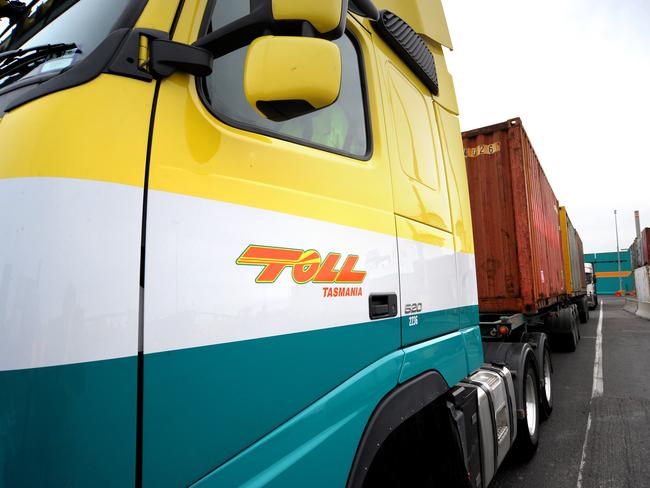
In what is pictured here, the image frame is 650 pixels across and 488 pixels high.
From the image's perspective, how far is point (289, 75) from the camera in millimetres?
1113

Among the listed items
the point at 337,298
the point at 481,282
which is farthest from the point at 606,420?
the point at 337,298

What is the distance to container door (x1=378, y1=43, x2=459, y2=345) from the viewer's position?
1.87 meters

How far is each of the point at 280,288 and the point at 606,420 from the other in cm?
531

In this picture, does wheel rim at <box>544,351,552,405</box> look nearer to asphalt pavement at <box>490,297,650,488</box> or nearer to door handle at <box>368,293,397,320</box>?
asphalt pavement at <box>490,297,650,488</box>

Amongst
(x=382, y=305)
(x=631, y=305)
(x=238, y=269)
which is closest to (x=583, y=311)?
(x=631, y=305)

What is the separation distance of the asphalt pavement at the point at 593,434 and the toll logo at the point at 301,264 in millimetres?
3105

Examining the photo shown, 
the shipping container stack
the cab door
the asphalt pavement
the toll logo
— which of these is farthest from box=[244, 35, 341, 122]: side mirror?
the shipping container stack

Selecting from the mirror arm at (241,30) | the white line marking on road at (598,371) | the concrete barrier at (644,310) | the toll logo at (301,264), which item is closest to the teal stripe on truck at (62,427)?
the toll logo at (301,264)

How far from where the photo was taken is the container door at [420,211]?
1869 mm

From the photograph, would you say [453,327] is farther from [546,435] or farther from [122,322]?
[546,435]

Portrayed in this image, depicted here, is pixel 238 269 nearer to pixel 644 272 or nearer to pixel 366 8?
pixel 366 8

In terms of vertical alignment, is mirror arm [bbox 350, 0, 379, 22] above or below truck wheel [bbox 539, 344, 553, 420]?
above

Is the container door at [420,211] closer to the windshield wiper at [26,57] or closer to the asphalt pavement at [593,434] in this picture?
the windshield wiper at [26,57]

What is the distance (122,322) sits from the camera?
2.94 feet
